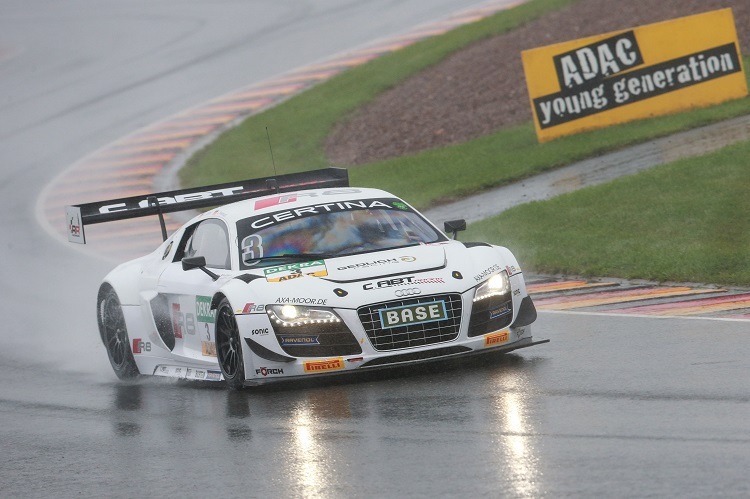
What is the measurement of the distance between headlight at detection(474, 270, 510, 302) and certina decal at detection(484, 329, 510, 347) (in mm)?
258

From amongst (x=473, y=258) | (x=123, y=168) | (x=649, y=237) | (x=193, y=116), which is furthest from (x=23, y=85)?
(x=473, y=258)

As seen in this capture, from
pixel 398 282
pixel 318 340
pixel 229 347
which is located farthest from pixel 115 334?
pixel 398 282

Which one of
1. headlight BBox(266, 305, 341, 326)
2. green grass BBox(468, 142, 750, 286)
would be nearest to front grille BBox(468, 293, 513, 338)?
headlight BBox(266, 305, 341, 326)

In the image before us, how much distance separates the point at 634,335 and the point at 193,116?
66.5ft

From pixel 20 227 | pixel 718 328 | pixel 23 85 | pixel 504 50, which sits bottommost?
pixel 718 328

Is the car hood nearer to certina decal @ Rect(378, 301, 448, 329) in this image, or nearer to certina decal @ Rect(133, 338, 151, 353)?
certina decal @ Rect(378, 301, 448, 329)

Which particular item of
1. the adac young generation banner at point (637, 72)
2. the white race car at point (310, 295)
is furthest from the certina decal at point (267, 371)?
the adac young generation banner at point (637, 72)

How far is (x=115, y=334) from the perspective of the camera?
12188 millimetres

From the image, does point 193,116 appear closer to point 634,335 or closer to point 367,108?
point 367,108

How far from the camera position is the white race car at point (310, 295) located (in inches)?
383

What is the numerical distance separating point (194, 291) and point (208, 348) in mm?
478

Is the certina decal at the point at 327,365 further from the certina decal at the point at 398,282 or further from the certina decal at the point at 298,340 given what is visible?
the certina decal at the point at 398,282

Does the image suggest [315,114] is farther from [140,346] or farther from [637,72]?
[140,346]

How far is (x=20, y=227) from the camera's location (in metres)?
22.3
